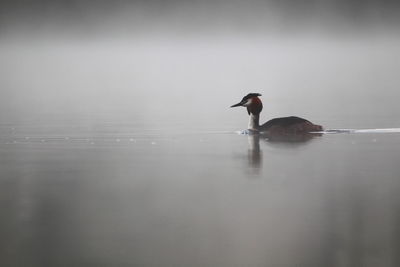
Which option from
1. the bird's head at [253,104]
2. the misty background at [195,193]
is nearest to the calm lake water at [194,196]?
the misty background at [195,193]

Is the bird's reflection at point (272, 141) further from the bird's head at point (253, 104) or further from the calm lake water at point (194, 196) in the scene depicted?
the bird's head at point (253, 104)

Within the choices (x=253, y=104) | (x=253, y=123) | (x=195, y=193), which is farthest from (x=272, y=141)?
(x=195, y=193)

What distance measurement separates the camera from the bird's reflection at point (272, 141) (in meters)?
9.95

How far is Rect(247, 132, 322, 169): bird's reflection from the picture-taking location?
995 centimetres

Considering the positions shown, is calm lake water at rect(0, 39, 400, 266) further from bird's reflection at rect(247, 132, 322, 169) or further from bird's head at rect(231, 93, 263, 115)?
bird's head at rect(231, 93, 263, 115)

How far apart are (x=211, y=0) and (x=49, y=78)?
125 feet

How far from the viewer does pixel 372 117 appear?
1675 cm

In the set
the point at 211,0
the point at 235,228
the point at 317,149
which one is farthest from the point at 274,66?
the point at 235,228

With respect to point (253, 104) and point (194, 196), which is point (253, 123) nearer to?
point (253, 104)

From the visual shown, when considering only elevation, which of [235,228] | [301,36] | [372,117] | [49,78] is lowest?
[235,228]

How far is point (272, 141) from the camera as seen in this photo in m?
11.9

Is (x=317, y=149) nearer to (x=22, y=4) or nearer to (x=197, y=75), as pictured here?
(x=197, y=75)

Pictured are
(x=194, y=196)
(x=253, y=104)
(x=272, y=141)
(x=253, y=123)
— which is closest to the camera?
(x=194, y=196)

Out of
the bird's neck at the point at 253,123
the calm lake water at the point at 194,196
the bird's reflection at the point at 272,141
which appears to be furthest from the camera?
the bird's neck at the point at 253,123
